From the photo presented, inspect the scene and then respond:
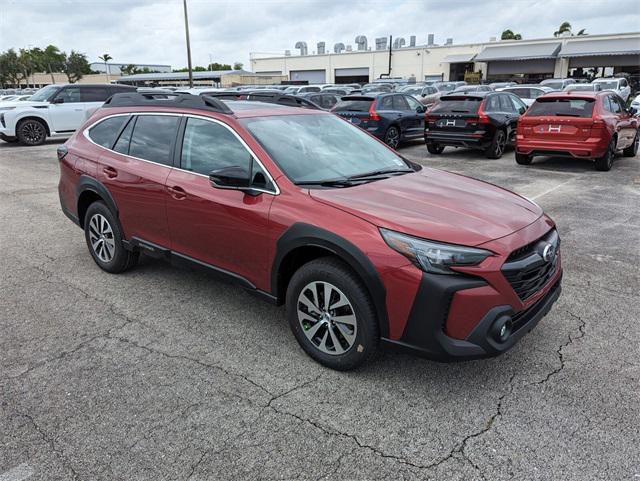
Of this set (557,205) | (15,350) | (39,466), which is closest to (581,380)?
(39,466)

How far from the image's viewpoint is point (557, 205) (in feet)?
25.6

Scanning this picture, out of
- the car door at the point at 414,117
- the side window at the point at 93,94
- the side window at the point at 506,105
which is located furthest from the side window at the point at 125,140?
the side window at the point at 93,94

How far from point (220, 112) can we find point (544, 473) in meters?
3.17

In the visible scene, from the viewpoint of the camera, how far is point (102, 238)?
5020 millimetres

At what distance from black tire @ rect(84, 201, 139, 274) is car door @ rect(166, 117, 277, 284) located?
92cm

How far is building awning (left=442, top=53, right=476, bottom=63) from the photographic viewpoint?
6091 cm

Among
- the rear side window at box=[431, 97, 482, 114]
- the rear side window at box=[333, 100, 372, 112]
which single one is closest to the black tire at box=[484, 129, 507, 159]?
the rear side window at box=[431, 97, 482, 114]

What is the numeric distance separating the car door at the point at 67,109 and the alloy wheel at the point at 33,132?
1.35 feet

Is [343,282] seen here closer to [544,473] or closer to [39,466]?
[544,473]

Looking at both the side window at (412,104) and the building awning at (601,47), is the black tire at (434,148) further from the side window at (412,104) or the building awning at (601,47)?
the building awning at (601,47)

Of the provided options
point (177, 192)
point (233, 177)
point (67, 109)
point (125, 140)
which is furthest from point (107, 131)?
point (67, 109)

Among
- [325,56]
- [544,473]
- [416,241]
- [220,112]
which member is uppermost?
[325,56]

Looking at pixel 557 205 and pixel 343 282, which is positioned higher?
pixel 343 282

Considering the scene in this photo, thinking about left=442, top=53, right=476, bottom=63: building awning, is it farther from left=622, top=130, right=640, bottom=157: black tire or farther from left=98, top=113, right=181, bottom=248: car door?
left=98, top=113, right=181, bottom=248: car door
